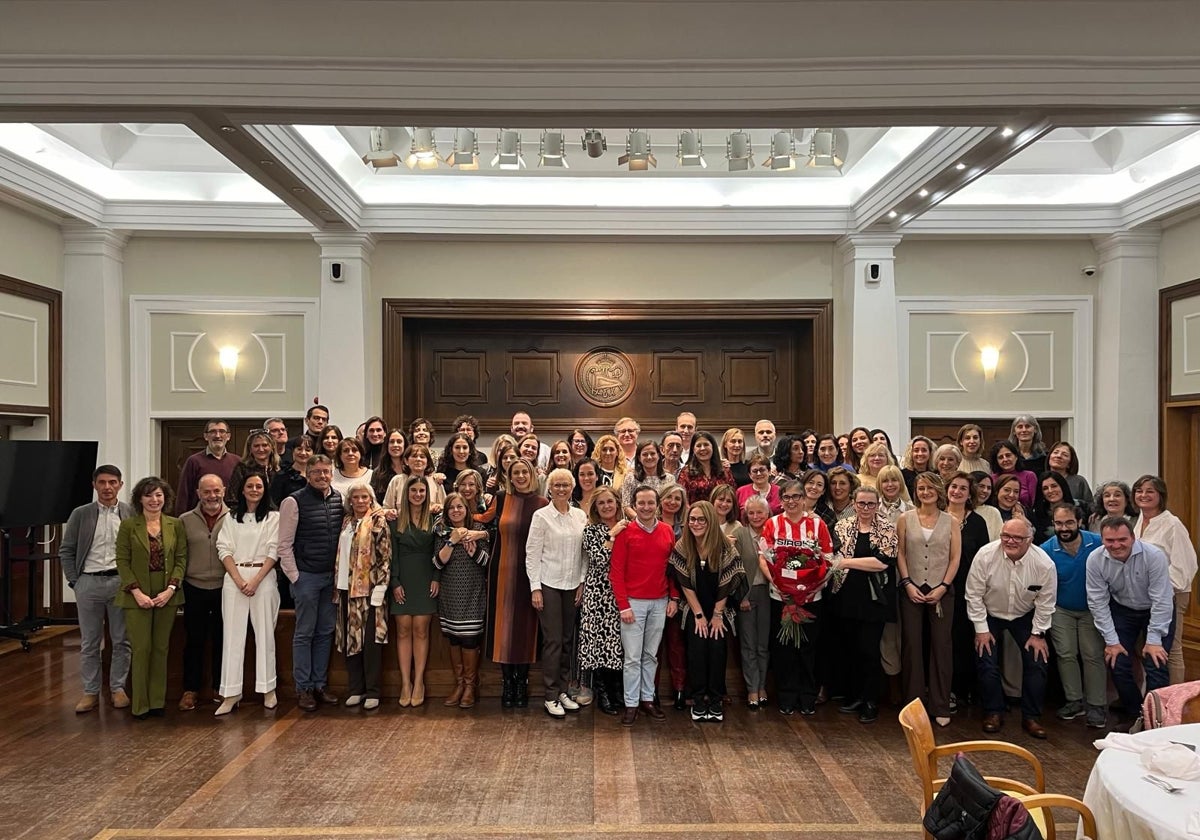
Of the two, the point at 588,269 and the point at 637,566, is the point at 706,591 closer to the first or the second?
the point at 637,566

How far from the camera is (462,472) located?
6520mm

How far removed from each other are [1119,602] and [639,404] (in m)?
5.36

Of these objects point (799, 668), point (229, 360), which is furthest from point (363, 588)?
point (229, 360)

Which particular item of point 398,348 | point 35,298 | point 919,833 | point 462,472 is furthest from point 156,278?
point 919,833

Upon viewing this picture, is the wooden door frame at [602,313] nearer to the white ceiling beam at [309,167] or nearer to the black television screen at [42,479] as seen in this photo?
the white ceiling beam at [309,167]

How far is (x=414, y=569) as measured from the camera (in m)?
6.21

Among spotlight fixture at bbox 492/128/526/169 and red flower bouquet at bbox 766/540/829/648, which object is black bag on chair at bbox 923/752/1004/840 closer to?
red flower bouquet at bbox 766/540/829/648

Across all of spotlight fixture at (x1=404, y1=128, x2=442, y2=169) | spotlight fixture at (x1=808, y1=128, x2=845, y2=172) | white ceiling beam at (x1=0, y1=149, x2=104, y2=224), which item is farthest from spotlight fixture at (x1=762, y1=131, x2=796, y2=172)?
white ceiling beam at (x1=0, y1=149, x2=104, y2=224)

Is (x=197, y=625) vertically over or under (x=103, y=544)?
under

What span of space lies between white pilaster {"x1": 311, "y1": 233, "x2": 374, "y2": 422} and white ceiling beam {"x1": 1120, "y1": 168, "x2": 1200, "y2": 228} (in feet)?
24.9

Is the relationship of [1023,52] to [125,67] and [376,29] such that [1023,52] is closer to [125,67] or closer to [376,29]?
[376,29]

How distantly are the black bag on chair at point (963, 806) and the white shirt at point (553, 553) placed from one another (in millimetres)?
3509

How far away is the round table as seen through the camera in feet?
8.98

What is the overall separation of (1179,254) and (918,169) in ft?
11.7
